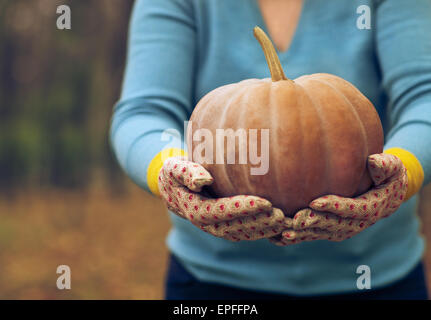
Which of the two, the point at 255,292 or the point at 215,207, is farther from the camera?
the point at 255,292

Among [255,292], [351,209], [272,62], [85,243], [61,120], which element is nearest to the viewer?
[351,209]

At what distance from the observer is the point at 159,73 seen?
1240 mm

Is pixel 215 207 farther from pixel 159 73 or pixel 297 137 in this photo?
pixel 159 73

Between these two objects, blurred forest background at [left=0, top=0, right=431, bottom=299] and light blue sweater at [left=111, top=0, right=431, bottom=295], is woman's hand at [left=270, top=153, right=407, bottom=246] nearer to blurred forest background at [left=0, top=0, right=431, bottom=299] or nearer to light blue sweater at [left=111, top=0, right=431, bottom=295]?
light blue sweater at [left=111, top=0, right=431, bottom=295]

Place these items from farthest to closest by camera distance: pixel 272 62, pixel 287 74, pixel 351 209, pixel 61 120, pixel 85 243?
1. pixel 61 120
2. pixel 85 243
3. pixel 287 74
4. pixel 272 62
5. pixel 351 209

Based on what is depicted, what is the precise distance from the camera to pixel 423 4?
46.0 inches

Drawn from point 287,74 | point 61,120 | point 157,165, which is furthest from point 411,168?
point 61,120

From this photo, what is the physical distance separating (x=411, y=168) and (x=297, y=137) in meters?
0.30

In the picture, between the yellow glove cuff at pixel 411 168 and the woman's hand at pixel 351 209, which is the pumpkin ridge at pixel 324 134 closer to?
the woman's hand at pixel 351 209

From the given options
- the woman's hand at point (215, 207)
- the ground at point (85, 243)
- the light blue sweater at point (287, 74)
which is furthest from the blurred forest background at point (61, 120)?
the woman's hand at point (215, 207)

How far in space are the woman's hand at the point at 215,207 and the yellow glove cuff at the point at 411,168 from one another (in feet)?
1.05

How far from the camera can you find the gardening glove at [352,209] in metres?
0.85

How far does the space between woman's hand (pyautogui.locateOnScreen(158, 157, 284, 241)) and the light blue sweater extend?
0.62ft

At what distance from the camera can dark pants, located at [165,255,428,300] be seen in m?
1.28
